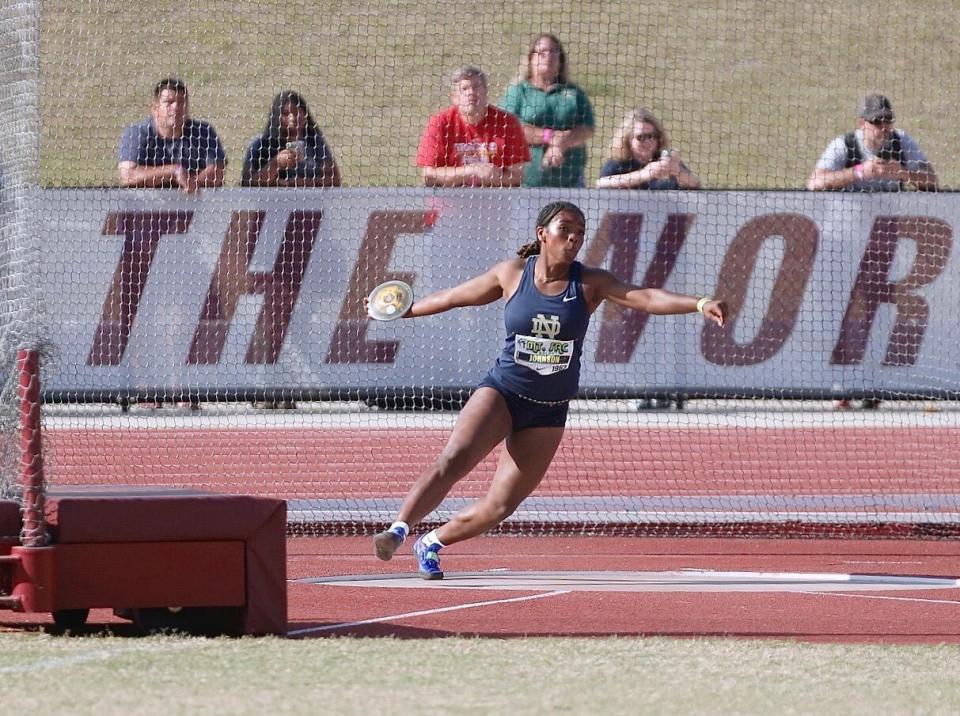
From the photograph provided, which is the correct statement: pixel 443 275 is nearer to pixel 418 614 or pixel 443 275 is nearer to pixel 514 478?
pixel 514 478

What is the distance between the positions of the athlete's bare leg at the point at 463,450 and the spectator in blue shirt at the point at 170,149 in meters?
5.64

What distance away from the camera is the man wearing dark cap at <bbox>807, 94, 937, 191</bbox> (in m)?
13.4

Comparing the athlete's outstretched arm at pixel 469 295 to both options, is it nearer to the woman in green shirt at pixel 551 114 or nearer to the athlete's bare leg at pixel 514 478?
the athlete's bare leg at pixel 514 478

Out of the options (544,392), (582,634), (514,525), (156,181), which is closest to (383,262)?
(156,181)

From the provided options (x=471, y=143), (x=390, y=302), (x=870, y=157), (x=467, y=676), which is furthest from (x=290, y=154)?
(x=467, y=676)

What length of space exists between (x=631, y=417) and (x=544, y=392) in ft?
24.2

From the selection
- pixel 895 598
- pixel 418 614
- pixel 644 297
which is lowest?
pixel 895 598

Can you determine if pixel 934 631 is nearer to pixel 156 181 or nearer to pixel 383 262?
pixel 383 262

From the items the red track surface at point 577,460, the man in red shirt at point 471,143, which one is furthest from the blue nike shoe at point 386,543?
the man in red shirt at point 471,143

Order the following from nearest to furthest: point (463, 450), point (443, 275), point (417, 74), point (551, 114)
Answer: point (463, 450)
point (443, 275)
point (551, 114)
point (417, 74)

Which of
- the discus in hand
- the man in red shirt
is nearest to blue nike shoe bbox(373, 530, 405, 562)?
the discus in hand

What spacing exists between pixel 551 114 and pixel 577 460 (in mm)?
3131

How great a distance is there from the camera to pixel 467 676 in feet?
19.6

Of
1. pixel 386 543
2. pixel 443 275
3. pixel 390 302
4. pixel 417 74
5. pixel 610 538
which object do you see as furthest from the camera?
pixel 417 74
